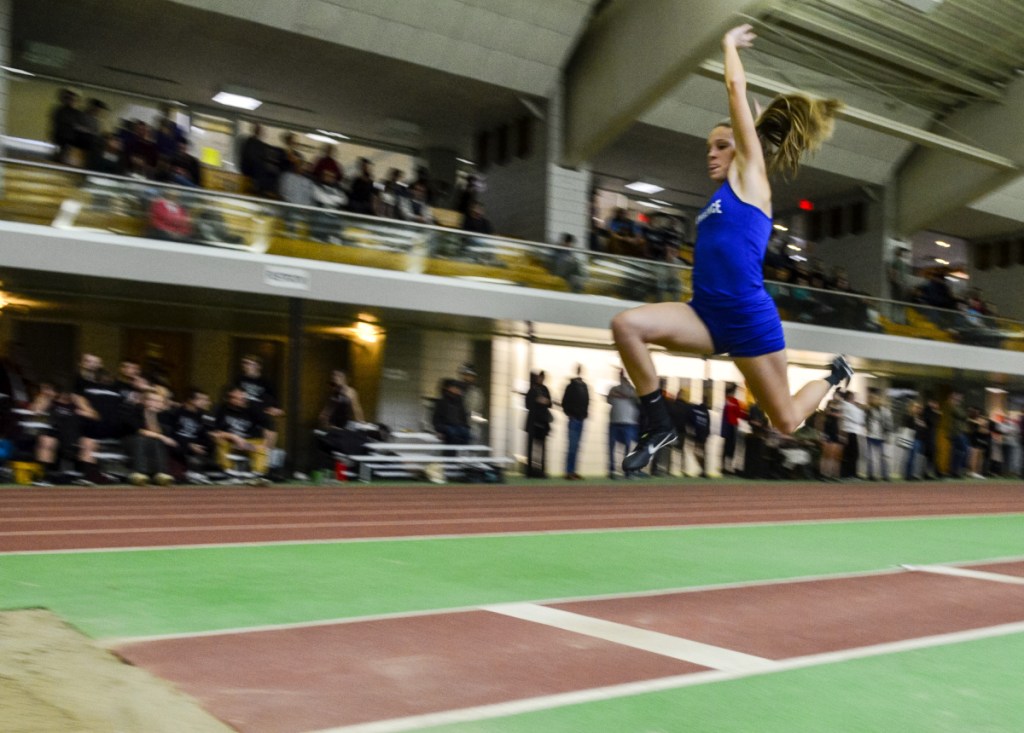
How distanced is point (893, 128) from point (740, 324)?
57.1ft

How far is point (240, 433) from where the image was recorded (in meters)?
12.3

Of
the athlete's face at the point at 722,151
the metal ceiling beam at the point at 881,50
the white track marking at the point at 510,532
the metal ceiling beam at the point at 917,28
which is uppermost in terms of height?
the metal ceiling beam at the point at 917,28

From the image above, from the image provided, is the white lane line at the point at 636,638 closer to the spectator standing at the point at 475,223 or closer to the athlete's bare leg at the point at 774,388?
the athlete's bare leg at the point at 774,388

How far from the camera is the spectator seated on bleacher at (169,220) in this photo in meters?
12.1

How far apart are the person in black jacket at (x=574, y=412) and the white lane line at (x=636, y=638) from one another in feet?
36.7

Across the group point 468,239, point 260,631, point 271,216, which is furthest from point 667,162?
point 260,631

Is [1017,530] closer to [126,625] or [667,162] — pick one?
[126,625]

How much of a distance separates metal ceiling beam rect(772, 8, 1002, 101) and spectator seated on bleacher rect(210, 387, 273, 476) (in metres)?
11.7

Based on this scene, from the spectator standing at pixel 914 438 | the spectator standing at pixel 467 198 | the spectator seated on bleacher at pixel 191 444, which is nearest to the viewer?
the spectator seated on bleacher at pixel 191 444

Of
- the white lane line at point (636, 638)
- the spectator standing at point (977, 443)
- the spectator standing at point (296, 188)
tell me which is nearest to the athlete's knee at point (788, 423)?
the white lane line at point (636, 638)

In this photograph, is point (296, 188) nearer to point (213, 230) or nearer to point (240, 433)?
point (213, 230)

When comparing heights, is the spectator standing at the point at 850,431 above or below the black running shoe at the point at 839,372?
below

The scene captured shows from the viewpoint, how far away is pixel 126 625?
3.42 m

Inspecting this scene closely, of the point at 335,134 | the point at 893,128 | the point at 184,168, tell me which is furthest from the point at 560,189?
the point at 184,168
